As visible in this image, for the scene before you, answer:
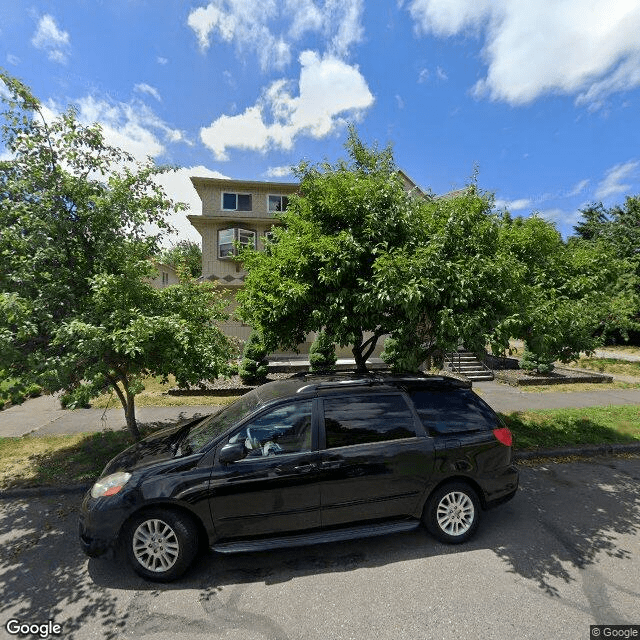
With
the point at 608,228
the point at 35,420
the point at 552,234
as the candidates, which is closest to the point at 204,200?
the point at 35,420

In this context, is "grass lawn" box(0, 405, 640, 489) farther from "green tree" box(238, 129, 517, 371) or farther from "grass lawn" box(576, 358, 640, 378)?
"grass lawn" box(576, 358, 640, 378)

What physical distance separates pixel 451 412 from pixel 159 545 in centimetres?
324

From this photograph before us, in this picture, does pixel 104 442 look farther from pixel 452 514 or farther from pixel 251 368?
pixel 452 514

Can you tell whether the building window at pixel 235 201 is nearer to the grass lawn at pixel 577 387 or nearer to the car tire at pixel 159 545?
the grass lawn at pixel 577 387

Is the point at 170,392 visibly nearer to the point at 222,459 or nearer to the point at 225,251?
the point at 222,459

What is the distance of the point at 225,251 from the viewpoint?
19.6 meters

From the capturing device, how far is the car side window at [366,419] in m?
3.61

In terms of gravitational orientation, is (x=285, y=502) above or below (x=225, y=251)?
below

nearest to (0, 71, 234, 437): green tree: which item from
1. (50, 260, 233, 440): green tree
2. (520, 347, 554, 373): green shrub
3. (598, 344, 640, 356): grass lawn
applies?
(50, 260, 233, 440): green tree

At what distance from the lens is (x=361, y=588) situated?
3.09 metres

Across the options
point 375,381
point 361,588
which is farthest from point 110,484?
point 375,381

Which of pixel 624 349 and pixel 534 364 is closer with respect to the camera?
pixel 534 364

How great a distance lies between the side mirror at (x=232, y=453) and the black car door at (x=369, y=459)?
785 millimetres

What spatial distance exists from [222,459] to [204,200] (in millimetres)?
19378
